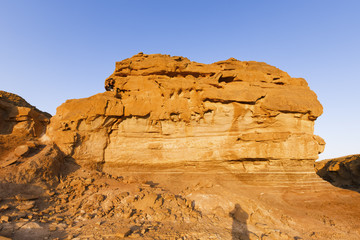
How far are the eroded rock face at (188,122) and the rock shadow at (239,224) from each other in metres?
2.93

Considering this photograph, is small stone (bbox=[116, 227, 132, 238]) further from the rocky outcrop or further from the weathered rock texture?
the rocky outcrop

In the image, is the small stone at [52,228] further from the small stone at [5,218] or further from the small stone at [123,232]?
the small stone at [123,232]

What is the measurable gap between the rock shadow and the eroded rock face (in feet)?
9.61

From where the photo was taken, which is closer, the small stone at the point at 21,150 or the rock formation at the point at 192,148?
the rock formation at the point at 192,148

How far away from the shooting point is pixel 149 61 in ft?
38.0

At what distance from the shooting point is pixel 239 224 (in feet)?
24.2

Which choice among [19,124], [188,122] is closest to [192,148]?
[188,122]

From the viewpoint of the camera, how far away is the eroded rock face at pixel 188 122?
10.1 meters

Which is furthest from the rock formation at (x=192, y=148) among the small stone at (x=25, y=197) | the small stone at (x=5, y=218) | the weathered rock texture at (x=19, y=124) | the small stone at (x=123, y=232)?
the small stone at (x=5, y=218)

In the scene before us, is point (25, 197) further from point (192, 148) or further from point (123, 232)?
point (192, 148)

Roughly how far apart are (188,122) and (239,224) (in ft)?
17.7

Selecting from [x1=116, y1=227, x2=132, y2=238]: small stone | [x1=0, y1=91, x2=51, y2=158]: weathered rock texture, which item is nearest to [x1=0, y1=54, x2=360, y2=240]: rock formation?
[x1=0, y1=91, x2=51, y2=158]: weathered rock texture

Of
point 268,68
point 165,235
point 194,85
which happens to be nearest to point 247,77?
point 268,68

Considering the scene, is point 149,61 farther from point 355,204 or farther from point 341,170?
point 341,170
